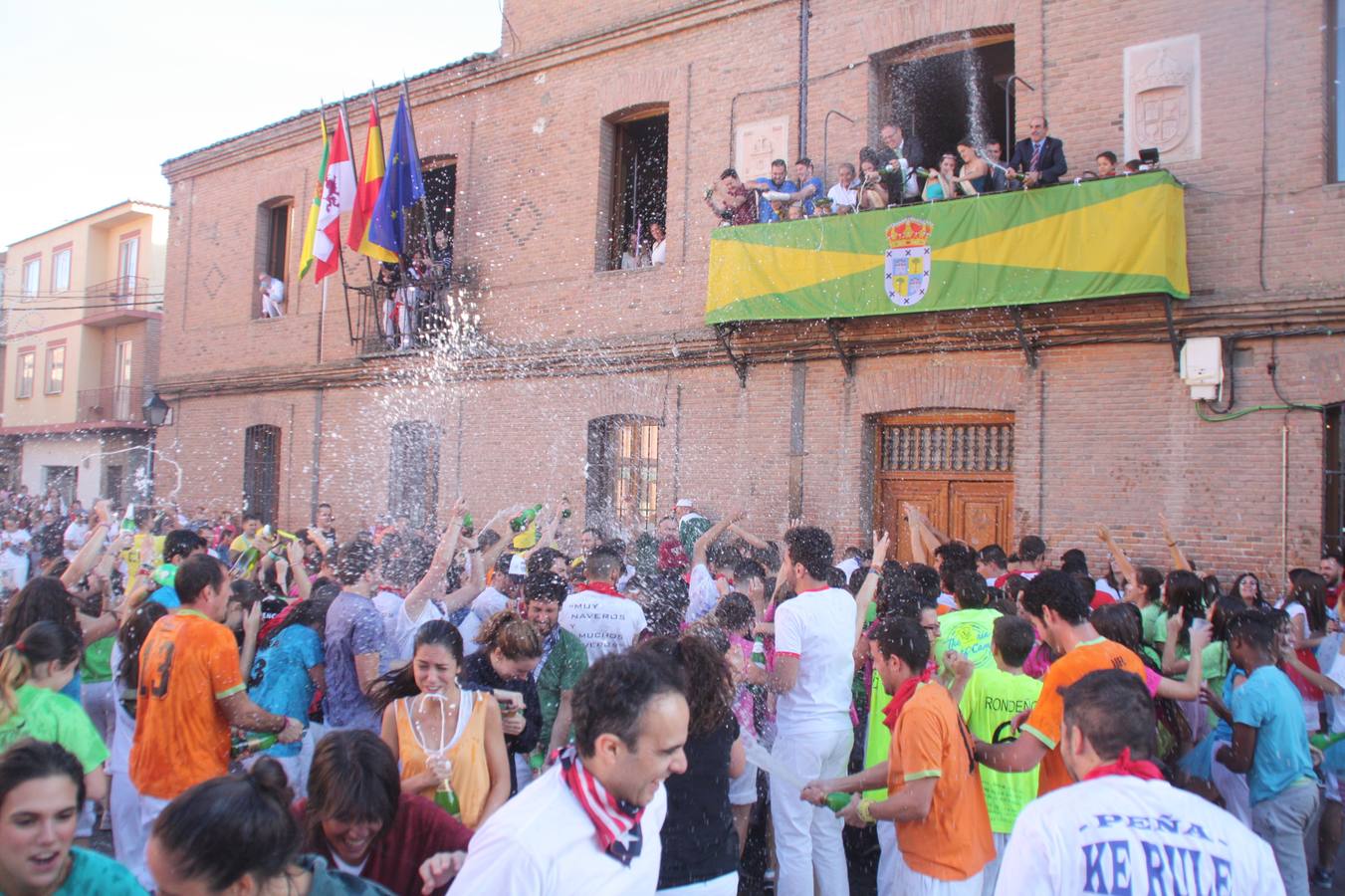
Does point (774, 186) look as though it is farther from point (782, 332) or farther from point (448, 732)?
point (448, 732)

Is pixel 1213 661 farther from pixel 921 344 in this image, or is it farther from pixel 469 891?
pixel 921 344

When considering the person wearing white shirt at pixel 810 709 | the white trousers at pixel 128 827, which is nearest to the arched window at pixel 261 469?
the white trousers at pixel 128 827

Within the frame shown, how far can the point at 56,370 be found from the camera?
32.2 meters

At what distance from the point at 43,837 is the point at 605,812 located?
1.37 metres

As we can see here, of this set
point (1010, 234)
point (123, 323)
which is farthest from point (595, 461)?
point (123, 323)

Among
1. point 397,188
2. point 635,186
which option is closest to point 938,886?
point 635,186

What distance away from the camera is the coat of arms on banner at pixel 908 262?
10289 millimetres

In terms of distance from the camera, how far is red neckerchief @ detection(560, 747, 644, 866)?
2.18m

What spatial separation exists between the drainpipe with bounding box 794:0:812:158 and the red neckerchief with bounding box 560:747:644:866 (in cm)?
1092

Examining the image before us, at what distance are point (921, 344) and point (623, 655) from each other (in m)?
9.07

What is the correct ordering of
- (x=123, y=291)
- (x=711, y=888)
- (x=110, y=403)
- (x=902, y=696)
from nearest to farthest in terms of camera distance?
1. (x=711, y=888)
2. (x=902, y=696)
3. (x=110, y=403)
4. (x=123, y=291)

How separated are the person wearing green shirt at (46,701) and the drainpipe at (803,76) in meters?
10.1

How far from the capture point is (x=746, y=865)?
19.3 feet

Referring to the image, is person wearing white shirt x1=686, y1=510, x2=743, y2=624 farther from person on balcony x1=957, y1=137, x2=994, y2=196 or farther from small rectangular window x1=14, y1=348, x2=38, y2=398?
small rectangular window x1=14, y1=348, x2=38, y2=398
